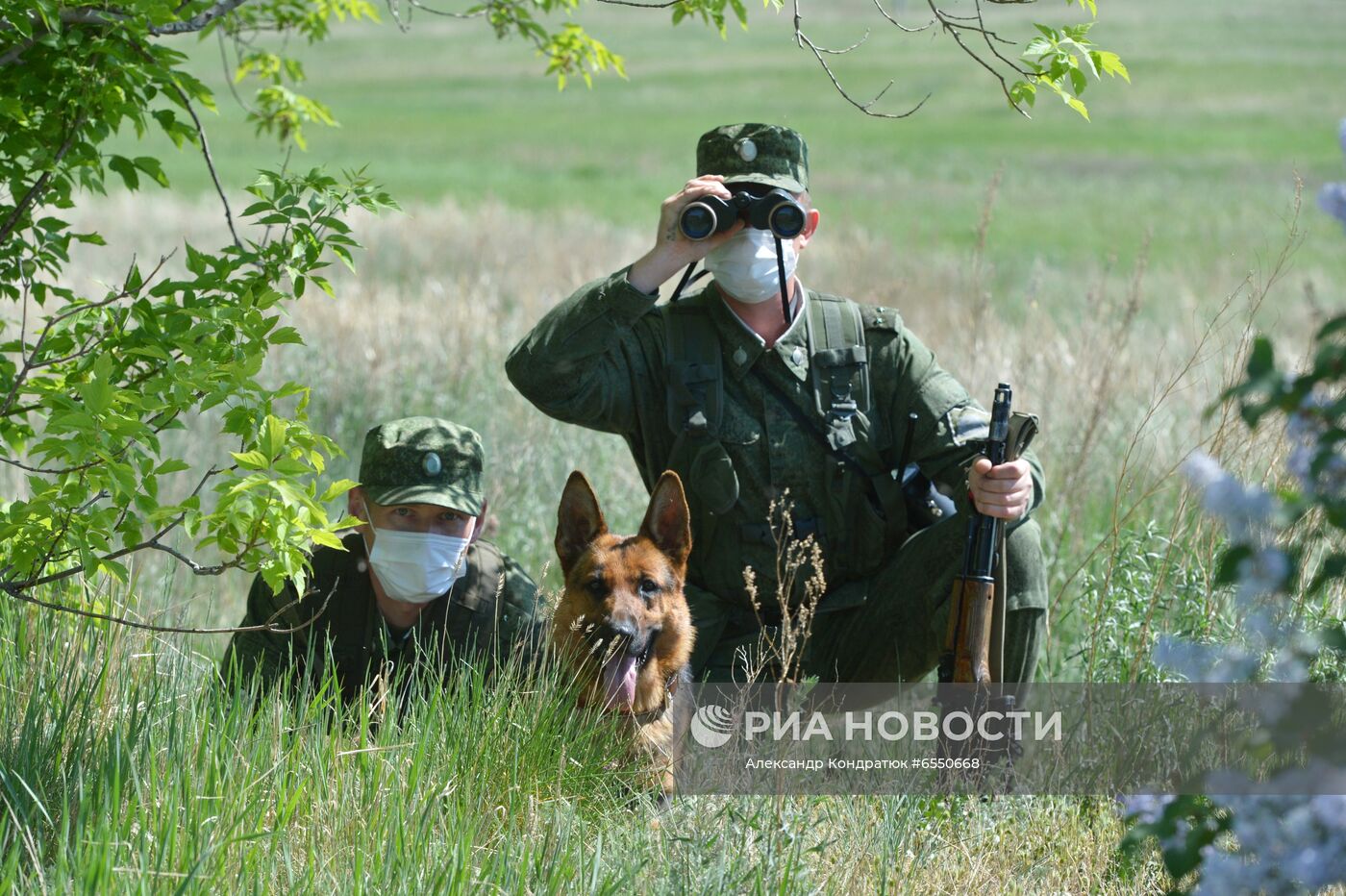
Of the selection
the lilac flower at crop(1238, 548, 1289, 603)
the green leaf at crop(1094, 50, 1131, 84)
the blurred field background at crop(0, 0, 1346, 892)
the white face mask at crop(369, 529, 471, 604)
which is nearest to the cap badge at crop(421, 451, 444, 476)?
the white face mask at crop(369, 529, 471, 604)

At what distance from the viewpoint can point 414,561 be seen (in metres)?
4.13

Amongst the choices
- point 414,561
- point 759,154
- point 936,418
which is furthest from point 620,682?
point 759,154

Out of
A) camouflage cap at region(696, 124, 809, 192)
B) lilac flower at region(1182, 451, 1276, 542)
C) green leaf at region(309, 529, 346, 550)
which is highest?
camouflage cap at region(696, 124, 809, 192)

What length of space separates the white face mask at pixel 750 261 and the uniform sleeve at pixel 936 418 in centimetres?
46

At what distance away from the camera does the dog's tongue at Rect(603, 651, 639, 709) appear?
3.86 metres

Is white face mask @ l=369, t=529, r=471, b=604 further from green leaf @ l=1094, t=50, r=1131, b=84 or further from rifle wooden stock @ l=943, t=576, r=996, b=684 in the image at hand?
green leaf @ l=1094, t=50, r=1131, b=84

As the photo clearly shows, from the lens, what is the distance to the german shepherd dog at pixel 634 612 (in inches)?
150

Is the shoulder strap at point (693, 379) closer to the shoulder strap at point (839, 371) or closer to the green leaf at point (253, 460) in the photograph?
the shoulder strap at point (839, 371)

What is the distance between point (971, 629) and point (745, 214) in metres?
1.41

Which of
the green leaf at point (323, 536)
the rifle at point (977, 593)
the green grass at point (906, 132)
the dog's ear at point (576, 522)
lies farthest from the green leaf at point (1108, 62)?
the green leaf at point (323, 536)

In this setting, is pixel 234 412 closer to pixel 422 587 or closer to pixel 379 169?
pixel 422 587

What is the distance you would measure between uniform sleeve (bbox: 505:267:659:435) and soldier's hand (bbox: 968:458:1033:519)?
1.09 metres

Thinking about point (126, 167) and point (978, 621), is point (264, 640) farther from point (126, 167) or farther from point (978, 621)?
point (978, 621)

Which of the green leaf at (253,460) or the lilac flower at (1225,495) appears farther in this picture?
the green leaf at (253,460)
